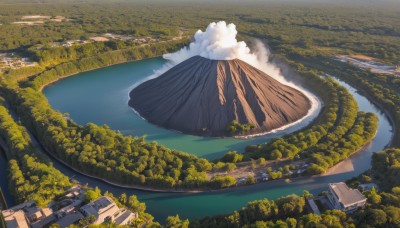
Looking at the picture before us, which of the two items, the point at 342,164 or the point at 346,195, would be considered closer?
the point at 346,195

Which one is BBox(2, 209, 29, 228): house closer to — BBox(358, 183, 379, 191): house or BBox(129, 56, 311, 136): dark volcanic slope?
BBox(129, 56, 311, 136): dark volcanic slope

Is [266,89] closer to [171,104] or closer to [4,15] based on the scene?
[171,104]

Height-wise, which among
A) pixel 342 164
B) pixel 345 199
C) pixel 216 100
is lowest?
pixel 342 164

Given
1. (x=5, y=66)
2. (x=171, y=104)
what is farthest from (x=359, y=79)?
(x=5, y=66)

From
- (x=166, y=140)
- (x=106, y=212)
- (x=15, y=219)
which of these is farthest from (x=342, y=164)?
(x=15, y=219)

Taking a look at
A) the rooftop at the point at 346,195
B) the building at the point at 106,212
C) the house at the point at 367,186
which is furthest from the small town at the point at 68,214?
the house at the point at 367,186

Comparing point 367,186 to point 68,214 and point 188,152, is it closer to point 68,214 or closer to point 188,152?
point 188,152
